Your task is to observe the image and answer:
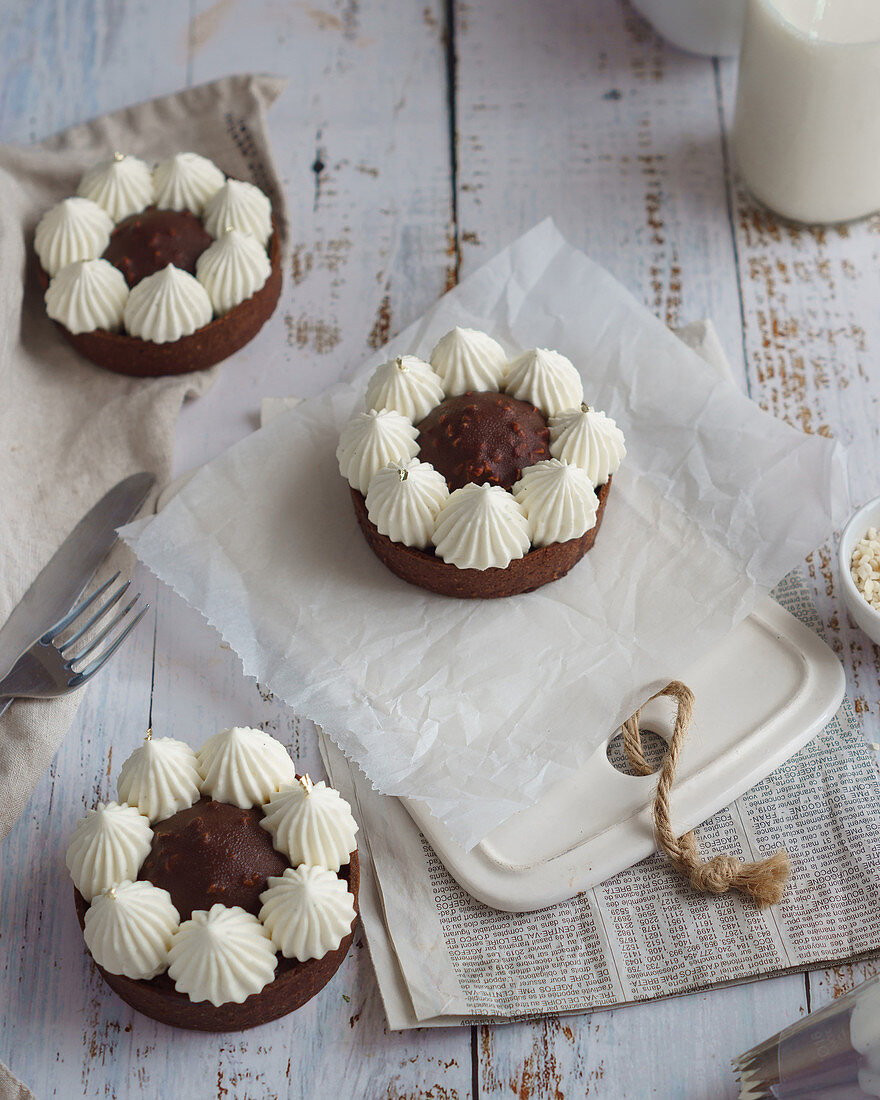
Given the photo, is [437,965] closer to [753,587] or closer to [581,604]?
[581,604]

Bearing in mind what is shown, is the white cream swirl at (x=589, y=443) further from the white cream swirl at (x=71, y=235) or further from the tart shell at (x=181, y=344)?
the white cream swirl at (x=71, y=235)

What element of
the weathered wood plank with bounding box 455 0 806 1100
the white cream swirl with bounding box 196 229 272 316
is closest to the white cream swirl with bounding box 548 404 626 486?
the weathered wood plank with bounding box 455 0 806 1100

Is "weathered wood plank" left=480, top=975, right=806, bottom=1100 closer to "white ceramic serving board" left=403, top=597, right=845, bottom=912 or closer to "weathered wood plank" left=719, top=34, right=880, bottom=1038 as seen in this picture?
"white ceramic serving board" left=403, top=597, right=845, bottom=912

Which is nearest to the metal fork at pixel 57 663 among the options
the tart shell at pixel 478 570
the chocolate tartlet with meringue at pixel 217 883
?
the chocolate tartlet with meringue at pixel 217 883

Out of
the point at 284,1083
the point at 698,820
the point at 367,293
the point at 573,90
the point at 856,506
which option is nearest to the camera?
the point at 284,1083

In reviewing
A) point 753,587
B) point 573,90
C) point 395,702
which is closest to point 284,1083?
point 395,702

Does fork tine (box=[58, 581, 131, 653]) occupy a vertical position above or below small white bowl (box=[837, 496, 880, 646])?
below
